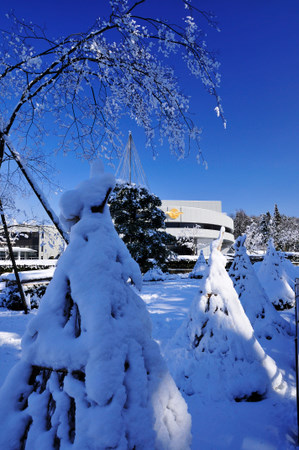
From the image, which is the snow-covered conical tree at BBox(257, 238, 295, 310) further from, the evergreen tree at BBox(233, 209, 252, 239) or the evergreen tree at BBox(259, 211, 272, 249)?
the evergreen tree at BBox(233, 209, 252, 239)

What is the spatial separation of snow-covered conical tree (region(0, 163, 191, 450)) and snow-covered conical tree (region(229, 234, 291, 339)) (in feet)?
16.1

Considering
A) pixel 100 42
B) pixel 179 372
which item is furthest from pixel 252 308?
pixel 100 42

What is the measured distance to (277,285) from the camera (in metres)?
9.75

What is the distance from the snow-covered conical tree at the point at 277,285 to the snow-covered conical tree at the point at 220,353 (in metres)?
6.40

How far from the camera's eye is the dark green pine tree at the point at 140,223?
18219 mm

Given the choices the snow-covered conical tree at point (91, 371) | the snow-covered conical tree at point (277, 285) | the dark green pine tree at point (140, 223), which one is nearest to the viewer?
the snow-covered conical tree at point (91, 371)

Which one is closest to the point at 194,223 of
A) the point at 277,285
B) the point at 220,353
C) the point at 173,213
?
the point at 173,213

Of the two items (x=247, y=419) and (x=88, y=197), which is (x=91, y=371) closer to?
(x=88, y=197)

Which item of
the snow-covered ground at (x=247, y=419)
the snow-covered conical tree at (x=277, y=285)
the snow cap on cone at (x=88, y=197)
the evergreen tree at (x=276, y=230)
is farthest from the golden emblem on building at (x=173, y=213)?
the snow cap on cone at (x=88, y=197)

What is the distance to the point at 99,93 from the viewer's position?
13.1ft

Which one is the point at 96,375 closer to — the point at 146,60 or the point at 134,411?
the point at 134,411

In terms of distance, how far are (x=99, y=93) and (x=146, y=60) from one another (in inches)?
35.5

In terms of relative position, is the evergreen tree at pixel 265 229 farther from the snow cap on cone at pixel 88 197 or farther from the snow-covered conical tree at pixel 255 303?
the snow cap on cone at pixel 88 197

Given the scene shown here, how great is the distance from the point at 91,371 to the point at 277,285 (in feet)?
33.8
